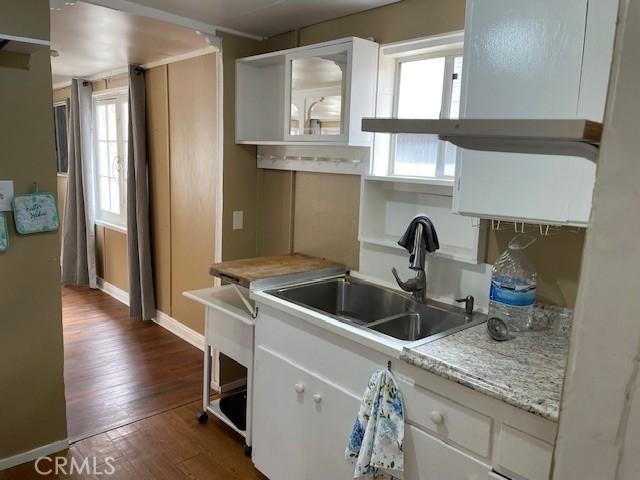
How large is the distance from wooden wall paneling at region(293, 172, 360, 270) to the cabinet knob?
1145 mm

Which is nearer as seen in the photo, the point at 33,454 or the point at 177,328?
the point at 33,454

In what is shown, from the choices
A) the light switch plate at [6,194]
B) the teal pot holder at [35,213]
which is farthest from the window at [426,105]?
the light switch plate at [6,194]

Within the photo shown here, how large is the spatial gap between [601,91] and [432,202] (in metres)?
0.94

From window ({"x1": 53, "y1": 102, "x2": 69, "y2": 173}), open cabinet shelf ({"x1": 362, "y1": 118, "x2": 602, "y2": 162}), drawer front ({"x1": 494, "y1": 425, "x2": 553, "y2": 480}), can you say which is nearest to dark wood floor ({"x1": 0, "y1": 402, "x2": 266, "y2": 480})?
drawer front ({"x1": 494, "y1": 425, "x2": 553, "y2": 480})

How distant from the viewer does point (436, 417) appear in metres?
1.47

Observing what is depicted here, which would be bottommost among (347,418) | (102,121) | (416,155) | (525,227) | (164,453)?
(164,453)

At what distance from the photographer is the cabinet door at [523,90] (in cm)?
139

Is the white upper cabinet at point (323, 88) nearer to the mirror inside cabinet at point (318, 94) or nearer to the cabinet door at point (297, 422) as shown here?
the mirror inside cabinet at point (318, 94)

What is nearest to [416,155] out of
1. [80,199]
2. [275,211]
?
[275,211]

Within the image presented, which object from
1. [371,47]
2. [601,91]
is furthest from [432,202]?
[601,91]

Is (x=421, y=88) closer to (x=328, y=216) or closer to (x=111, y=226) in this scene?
(x=328, y=216)

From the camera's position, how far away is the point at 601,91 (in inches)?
52.5

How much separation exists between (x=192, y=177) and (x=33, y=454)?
75.8 inches

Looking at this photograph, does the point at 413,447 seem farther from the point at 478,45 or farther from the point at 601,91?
the point at 478,45
